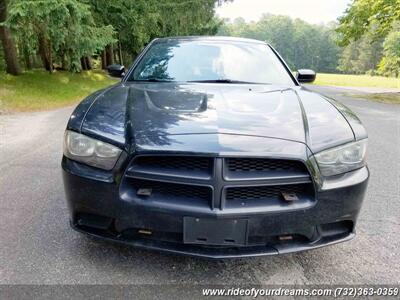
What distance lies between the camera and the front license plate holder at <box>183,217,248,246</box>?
1714 mm

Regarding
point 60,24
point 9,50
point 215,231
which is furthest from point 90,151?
point 9,50

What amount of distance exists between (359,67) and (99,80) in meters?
78.2

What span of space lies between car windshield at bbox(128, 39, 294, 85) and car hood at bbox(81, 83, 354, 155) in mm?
403

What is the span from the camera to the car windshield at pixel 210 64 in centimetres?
296

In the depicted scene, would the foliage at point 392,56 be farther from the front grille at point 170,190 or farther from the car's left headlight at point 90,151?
the car's left headlight at point 90,151

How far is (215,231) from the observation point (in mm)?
1726

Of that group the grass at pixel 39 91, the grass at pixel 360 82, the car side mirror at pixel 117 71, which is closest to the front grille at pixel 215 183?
the car side mirror at pixel 117 71

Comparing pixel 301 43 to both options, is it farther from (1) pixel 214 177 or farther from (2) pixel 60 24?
(1) pixel 214 177

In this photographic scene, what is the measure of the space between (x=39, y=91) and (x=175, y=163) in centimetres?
1031

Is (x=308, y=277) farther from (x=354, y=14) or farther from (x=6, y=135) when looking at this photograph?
(x=354, y=14)

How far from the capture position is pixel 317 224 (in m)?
1.85

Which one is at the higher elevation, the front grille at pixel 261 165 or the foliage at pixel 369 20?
the foliage at pixel 369 20

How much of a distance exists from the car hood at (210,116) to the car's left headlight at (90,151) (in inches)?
2.3

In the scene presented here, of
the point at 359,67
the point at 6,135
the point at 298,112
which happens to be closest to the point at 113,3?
the point at 6,135
